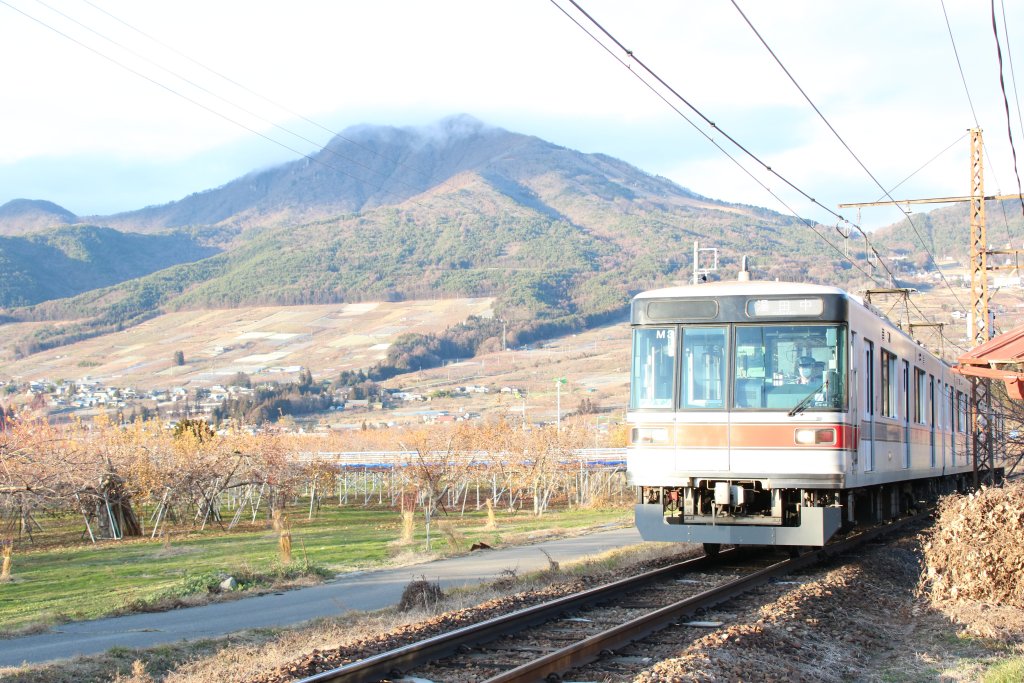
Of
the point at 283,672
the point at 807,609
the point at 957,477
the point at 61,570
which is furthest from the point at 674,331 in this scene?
the point at 61,570

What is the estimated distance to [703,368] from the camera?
13602 millimetres

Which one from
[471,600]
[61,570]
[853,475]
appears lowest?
[61,570]

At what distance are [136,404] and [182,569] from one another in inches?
6034

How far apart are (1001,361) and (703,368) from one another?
339 centimetres

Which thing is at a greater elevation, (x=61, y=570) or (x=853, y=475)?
(x=853, y=475)

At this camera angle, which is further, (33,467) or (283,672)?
(33,467)

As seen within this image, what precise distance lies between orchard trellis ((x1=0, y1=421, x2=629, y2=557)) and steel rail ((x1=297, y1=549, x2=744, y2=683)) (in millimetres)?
20839

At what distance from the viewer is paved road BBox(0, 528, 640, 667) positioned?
489 inches

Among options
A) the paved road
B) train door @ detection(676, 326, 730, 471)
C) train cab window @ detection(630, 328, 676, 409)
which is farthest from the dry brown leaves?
the paved road

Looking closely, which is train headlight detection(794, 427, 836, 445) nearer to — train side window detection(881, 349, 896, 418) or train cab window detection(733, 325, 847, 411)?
train cab window detection(733, 325, 847, 411)

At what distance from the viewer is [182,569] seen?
97.6ft

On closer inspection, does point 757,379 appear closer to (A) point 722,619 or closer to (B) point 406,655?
(A) point 722,619

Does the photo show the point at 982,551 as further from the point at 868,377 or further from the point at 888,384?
the point at 888,384

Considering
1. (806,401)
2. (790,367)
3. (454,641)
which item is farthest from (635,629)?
(790,367)
